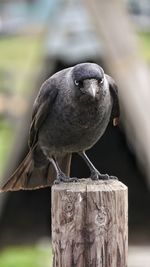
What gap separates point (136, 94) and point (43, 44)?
1.40m

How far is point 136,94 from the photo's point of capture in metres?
9.66

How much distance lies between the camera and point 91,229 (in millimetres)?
4387

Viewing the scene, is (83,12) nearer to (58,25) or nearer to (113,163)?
(58,25)

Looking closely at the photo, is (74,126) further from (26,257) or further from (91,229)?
(26,257)

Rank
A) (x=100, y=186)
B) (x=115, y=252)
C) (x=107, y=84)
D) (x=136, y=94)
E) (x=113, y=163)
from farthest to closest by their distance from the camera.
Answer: (x=113, y=163)
(x=136, y=94)
(x=107, y=84)
(x=100, y=186)
(x=115, y=252)

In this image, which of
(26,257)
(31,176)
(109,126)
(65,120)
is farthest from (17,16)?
(65,120)

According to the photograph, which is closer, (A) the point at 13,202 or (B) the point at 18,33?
(A) the point at 13,202

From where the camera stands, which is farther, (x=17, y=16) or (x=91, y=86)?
(x=17, y=16)

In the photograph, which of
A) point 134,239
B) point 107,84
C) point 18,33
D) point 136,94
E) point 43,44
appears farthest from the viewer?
point 18,33

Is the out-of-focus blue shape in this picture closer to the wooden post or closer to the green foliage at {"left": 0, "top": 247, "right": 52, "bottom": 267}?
the green foliage at {"left": 0, "top": 247, "right": 52, "bottom": 267}

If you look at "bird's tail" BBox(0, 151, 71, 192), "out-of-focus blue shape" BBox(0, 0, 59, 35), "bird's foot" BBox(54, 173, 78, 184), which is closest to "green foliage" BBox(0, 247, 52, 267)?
"bird's tail" BBox(0, 151, 71, 192)

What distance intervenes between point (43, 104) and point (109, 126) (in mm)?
5787

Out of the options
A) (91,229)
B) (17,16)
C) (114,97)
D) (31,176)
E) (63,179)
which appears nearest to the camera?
(91,229)

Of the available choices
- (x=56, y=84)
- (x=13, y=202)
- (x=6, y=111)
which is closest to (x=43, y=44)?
(x=13, y=202)
